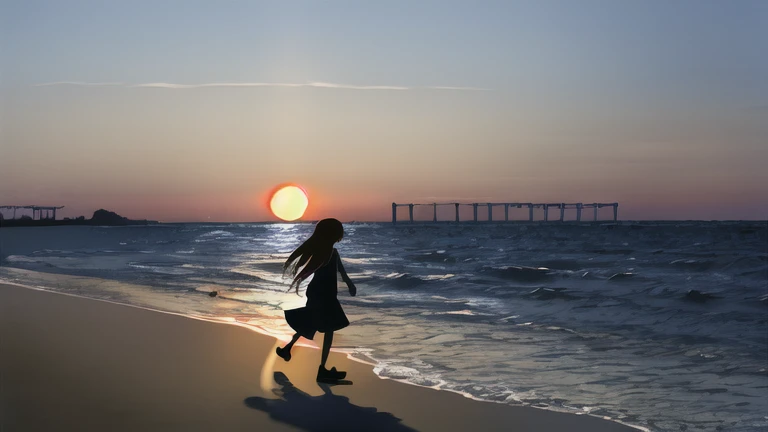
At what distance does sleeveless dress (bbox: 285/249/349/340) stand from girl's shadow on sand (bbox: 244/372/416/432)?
0.71 meters

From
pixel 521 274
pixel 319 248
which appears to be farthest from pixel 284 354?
pixel 521 274

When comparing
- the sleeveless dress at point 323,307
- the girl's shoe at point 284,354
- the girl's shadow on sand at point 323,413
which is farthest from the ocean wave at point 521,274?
the girl's shadow on sand at point 323,413

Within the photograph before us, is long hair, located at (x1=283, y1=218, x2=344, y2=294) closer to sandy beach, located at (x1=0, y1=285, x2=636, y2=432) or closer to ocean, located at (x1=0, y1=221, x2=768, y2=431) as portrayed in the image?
sandy beach, located at (x1=0, y1=285, x2=636, y2=432)

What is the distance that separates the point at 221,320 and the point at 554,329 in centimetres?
487

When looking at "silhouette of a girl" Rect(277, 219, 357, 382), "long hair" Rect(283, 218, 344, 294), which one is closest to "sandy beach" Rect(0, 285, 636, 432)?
"silhouette of a girl" Rect(277, 219, 357, 382)

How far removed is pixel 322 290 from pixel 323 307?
150 millimetres

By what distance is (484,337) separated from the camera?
972 cm

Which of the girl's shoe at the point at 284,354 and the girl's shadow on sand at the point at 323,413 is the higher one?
the girl's shoe at the point at 284,354

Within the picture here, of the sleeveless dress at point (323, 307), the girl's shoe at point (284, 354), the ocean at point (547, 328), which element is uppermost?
the sleeveless dress at point (323, 307)

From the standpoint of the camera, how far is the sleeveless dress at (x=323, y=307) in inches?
255

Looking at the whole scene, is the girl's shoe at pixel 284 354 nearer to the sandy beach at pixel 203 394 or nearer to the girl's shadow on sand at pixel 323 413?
the sandy beach at pixel 203 394

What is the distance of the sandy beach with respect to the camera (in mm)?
4832

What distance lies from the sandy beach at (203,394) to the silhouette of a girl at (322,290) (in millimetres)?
416

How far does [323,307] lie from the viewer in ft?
21.2
